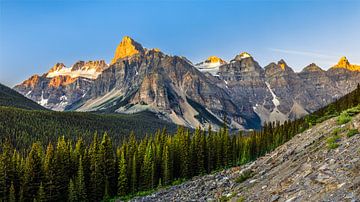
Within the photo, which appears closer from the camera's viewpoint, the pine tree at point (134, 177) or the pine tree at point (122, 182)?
the pine tree at point (122, 182)

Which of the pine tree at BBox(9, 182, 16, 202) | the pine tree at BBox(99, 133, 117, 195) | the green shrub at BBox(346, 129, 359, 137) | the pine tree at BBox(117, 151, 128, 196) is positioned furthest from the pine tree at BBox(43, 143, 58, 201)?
the green shrub at BBox(346, 129, 359, 137)

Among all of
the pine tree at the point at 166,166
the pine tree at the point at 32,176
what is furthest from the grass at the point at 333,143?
the pine tree at the point at 32,176

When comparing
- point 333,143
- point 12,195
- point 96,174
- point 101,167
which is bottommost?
point 12,195

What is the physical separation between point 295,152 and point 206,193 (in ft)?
31.8

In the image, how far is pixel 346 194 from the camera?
17.3 metres

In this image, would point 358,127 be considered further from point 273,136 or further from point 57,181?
point 273,136

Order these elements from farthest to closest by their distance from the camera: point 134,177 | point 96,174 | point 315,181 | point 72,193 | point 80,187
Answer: point 134,177 < point 96,174 < point 80,187 < point 72,193 < point 315,181

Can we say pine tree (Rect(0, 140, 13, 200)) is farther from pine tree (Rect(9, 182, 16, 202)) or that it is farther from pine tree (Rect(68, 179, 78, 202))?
pine tree (Rect(68, 179, 78, 202))

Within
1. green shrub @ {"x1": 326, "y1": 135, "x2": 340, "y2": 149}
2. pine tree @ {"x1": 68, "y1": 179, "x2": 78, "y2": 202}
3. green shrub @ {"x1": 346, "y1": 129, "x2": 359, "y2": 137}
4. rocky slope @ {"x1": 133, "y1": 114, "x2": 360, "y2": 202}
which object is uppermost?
green shrub @ {"x1": 346, "y1": 129, "x2": 359, "y2": 137}

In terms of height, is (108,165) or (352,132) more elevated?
(352,132)

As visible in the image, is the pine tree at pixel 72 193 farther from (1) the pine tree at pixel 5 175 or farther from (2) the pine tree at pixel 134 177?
(2) the pine tree at pixel 134 177

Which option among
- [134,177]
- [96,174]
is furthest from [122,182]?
[96,174]

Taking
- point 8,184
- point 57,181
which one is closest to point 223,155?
point 57,181

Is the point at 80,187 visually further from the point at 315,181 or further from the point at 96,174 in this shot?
the point at 315,181
